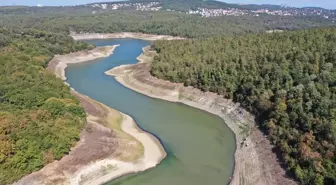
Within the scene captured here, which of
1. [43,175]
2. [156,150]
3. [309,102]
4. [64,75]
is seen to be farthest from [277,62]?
[64,75]

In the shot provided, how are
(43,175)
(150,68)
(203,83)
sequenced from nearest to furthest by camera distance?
1. (43,175)
2. (203,83)
3. (150,68)

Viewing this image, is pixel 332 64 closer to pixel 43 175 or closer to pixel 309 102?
pixel 309 102

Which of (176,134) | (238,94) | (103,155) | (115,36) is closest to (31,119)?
(103,155)

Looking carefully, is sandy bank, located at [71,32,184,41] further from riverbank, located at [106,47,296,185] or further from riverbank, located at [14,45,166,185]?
riverbank, located at [14,45,166,185]

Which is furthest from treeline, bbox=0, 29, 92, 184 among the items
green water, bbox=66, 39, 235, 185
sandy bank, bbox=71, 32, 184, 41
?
sandy bank, bbox=71, 32, 184, 41

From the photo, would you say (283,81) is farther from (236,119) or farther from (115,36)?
(115,36)

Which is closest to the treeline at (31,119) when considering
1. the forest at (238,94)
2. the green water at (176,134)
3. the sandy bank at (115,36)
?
the forest at (238,94)

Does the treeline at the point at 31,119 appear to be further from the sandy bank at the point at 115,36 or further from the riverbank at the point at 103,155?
the sandy bank at the point at 115,36
